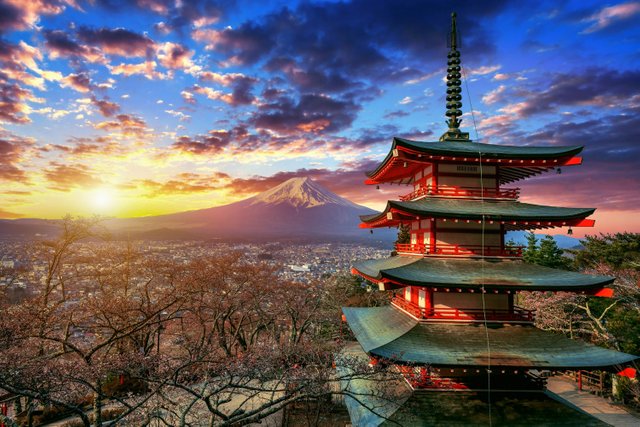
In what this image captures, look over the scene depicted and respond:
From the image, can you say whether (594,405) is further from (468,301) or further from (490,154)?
(490,154)

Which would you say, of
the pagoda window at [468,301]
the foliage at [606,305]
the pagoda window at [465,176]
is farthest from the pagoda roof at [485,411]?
the foliage at [606,305]

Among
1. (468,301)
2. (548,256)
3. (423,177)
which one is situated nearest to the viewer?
(468,301)

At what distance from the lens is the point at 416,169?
15.7 m

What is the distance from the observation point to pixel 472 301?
1284 cm

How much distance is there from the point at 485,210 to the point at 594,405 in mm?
16001

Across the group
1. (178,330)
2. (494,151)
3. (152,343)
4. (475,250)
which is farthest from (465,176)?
(178,330)

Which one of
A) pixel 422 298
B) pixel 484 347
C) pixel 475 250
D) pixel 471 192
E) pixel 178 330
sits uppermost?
pixel 471 192

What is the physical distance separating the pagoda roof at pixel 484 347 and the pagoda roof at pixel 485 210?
3621mm

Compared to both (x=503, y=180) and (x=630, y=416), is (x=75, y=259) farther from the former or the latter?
(x=630, y=416)

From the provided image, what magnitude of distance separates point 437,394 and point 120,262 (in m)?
19.8

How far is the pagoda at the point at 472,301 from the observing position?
11000 mm

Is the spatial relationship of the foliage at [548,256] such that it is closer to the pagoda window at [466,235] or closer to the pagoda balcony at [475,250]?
the pagoda balcony at [475,250]

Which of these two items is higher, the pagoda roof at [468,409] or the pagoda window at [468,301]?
the pagoda window at [468,301]

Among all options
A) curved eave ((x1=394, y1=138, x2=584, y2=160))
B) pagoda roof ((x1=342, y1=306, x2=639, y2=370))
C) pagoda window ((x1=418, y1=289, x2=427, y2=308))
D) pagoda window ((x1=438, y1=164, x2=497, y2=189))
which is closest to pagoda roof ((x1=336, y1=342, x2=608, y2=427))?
pagoda roof ((x1=342, y1=306, x2=639, y2=370))
